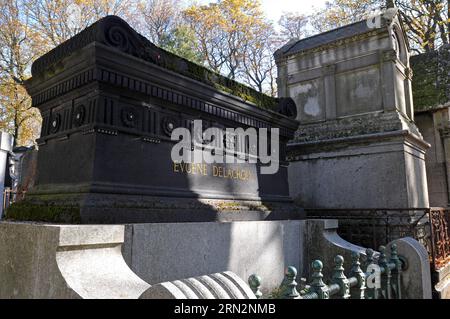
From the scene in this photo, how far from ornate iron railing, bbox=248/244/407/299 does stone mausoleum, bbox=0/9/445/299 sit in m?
0.02

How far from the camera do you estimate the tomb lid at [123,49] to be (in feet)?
12.5

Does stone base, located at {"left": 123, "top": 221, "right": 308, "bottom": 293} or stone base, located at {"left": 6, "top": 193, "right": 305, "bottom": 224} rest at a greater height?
stone base, located at {"left": 6, "top": 193, "right": 305, "bottom": 224}

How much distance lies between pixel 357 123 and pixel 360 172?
136cm

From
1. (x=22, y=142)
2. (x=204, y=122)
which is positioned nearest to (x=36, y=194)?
(x=204, y=122)

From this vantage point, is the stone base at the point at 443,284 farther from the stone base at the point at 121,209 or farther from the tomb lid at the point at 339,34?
the tomb lid at the point at 339,34

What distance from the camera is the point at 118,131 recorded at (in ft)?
12.8

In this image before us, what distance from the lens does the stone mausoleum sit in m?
2.83

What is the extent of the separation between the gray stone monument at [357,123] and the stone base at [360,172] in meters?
0.02

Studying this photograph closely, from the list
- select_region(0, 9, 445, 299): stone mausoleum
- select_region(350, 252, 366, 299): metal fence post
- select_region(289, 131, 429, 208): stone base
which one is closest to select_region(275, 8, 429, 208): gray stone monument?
select_region(289, 131, 429, 208): stone base

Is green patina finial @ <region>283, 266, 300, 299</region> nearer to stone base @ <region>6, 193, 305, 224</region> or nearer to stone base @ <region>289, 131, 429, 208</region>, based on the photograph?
stone base @ <region>6, 193, 305, 224</region>

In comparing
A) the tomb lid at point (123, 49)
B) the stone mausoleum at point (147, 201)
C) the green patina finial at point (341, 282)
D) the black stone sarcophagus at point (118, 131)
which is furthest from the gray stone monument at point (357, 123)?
the green patina finial at point (341, 282)

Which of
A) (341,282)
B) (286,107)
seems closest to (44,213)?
(341,282)

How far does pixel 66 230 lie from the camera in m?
2.74

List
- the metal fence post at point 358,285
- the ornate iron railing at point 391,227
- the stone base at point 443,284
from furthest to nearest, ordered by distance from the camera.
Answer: the ornate iron railing at point 391,227, the stone base at point 443,284, the metal fence post at point 358,285
